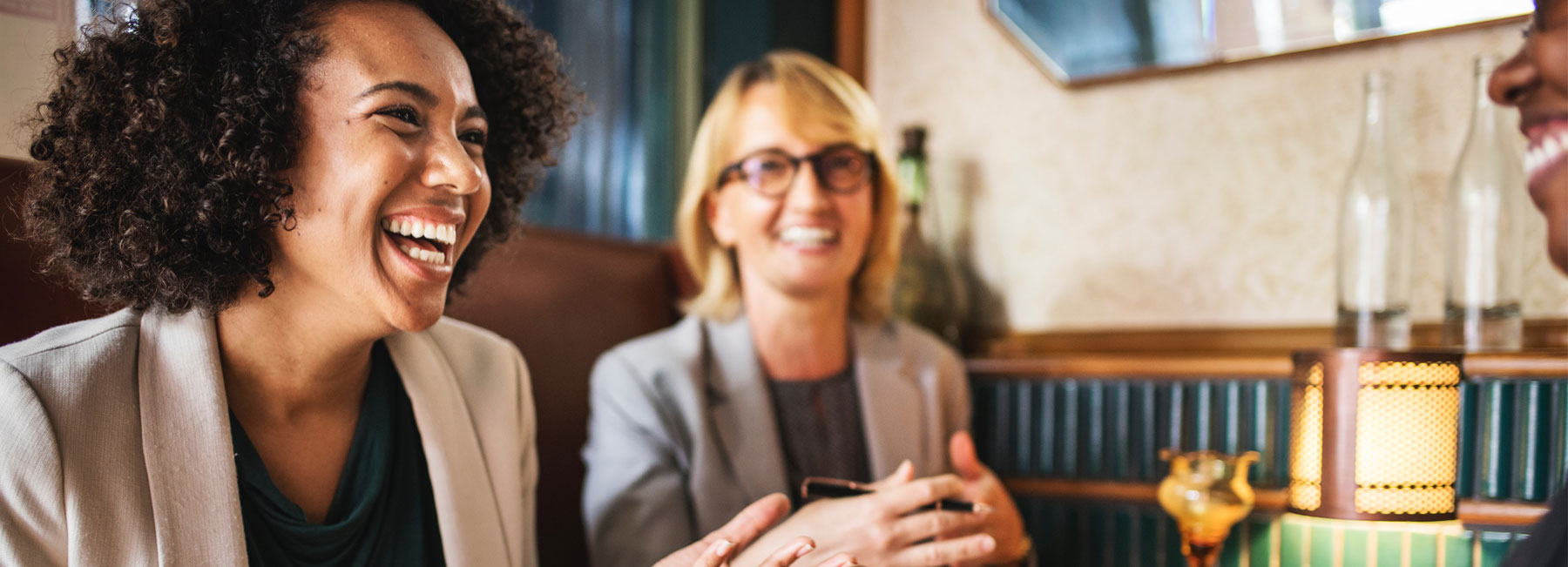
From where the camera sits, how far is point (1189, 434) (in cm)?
172

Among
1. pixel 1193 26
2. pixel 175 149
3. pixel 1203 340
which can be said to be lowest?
pixel 1203 340

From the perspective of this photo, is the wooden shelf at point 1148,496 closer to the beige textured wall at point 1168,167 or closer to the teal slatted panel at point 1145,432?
the teal slatted panel at point 1145,432

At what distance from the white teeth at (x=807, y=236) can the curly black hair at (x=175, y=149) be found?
842 millimetres

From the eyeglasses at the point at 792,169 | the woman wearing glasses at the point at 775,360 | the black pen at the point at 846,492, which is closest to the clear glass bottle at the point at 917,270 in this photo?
the woman wearing glasses at the point at 775,360

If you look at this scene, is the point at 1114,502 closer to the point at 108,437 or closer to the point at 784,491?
the point at 784,491

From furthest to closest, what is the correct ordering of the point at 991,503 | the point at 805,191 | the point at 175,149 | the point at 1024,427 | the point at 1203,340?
the point at 1203,340
the point at 1024,427
the point at 805,191
the point at 991,503
the point at 175,149

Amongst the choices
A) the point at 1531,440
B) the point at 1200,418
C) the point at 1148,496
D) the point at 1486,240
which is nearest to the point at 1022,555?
the point at 1148,496

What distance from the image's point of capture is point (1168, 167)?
81.7 inches

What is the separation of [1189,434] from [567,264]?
1165 millimetres

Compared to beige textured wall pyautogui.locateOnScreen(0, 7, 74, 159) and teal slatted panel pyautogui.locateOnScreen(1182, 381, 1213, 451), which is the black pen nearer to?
teal slatted panel pyautogui.locateOnScreen(1182, 381, 1213, 451)

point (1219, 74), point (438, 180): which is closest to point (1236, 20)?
point (1219, 74)

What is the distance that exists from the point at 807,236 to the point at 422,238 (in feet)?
2.48

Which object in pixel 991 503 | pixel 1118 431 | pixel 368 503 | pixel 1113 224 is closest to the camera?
pixel 368 503

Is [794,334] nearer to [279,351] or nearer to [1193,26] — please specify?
[279,351]
